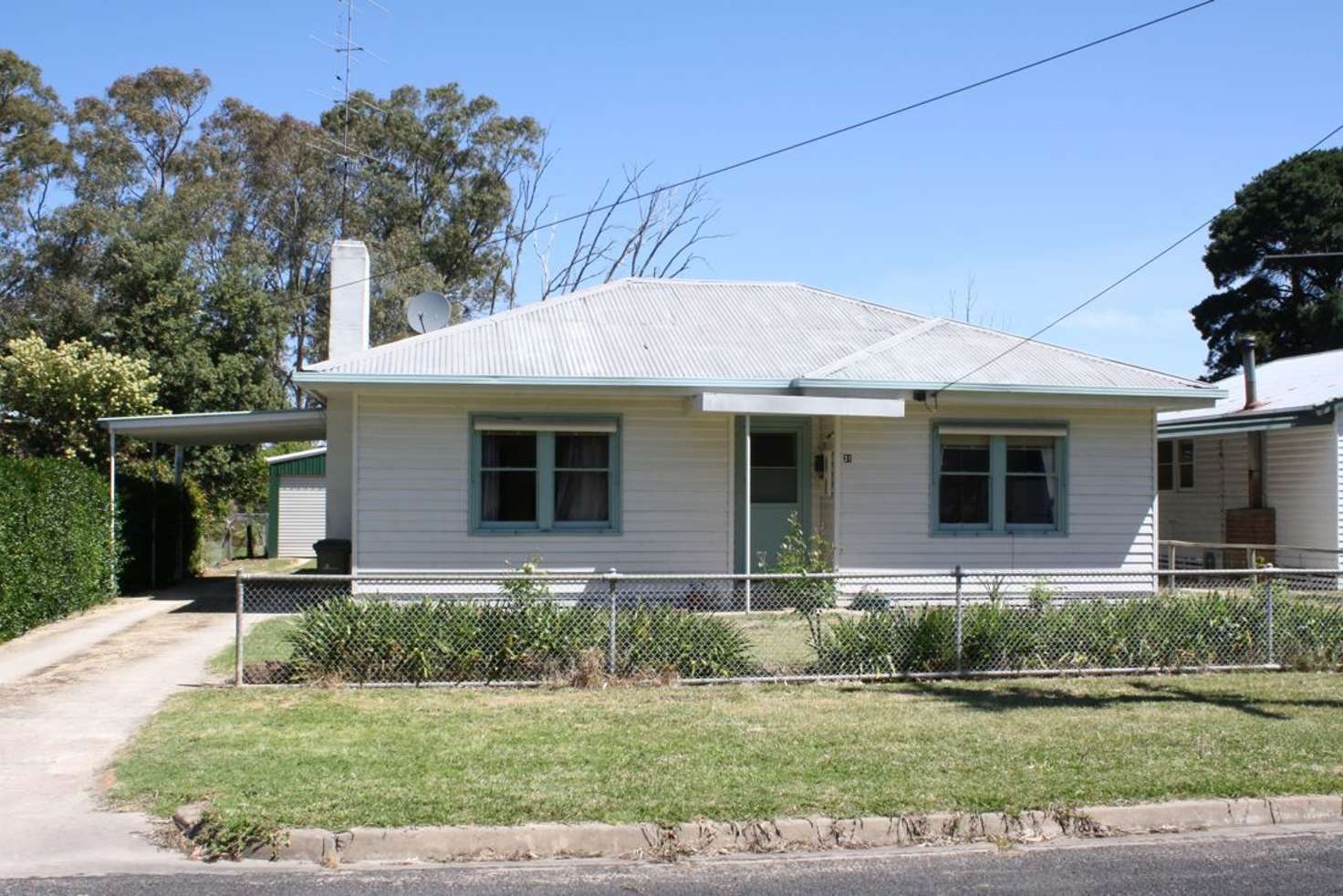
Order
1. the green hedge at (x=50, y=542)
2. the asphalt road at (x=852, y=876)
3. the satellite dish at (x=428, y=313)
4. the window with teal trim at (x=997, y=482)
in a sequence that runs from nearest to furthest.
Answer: the asphalt road at (x=852, y=876), the green hedge at (x=50, y=542), the window with teal trim at (x=997, y=482), the satellite dish at (x=428, y=313)

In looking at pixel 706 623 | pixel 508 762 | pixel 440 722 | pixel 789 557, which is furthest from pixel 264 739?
pixel 789 557

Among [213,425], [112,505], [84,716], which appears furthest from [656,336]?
[84,716]

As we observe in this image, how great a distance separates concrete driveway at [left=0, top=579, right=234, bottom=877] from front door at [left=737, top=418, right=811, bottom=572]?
22.2ft

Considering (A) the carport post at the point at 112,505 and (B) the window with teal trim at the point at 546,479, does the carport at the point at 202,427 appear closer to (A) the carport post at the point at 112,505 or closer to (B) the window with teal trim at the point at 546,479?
(A) the carport post at the point at 112,505

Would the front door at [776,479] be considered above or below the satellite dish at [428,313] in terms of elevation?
below

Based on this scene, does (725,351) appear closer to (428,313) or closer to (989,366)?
(989,366)

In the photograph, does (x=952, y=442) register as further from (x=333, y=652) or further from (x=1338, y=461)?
(x=333, y=652)

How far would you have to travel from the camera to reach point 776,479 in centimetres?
1666

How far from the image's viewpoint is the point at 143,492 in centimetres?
1923

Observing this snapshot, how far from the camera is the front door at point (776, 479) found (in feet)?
54.1

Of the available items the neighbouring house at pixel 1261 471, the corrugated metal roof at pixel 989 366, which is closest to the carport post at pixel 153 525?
the corrugated metal roof at pixel 989 366

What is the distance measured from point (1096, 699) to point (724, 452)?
6901 millimetres

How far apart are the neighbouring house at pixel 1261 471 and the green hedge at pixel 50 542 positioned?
1541 centimetres

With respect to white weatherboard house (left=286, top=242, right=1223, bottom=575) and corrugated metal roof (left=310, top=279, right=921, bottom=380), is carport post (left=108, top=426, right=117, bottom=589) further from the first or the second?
corrugated metal roof (left=310, top=279, right=921, bottom=380)
